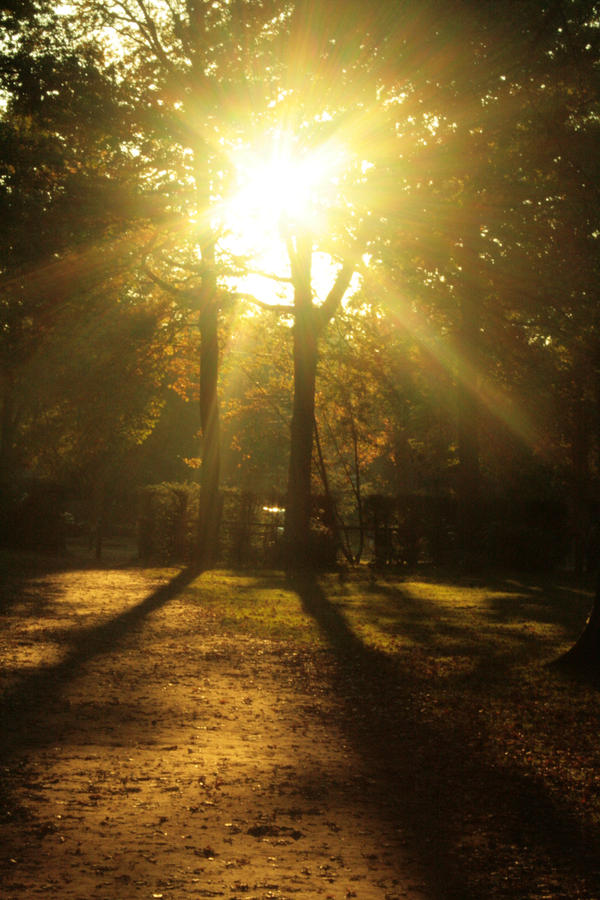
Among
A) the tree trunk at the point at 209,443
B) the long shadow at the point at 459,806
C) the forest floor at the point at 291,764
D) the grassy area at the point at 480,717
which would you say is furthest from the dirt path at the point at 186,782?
the tree trunk at the point at 209,443

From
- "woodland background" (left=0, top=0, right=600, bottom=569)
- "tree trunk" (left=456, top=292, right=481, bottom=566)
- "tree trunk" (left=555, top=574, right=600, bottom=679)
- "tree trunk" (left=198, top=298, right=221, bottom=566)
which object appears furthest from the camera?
"tree trunk" (left=456, top=292, right=481, bottom=566)

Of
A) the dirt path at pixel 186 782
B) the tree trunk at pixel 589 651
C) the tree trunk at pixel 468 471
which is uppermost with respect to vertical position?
the tree trunk at pixel 468 471

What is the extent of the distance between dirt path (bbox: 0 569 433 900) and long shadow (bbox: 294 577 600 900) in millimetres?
123

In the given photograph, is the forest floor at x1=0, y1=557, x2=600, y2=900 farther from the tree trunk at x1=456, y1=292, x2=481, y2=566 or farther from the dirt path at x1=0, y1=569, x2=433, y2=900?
the tree trunk at x1=456, y1=292, x2=481, y2=566

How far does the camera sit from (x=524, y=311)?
15.4 meters

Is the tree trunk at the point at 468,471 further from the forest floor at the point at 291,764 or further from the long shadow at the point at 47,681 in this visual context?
the forest floor at the point at 291,764

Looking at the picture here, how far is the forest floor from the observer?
17.3ft

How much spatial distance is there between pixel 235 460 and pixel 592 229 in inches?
2526

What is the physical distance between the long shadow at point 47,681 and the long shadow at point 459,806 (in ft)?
8.41

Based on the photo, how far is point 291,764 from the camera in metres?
7.74

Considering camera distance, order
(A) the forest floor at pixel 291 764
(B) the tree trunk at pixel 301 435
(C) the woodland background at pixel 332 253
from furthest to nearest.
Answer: (B) the tree trunk at pixel 301 435
(C) the woodland background at pixel 332 253
(A) the forest floor at pixel 291 764

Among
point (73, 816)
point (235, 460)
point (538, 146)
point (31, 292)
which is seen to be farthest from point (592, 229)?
point (235, 460)

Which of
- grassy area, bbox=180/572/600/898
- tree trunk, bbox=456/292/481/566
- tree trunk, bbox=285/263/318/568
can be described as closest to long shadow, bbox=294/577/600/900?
grassy area, bbox=180/572/600/898

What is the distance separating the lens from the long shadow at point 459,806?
212 inches
